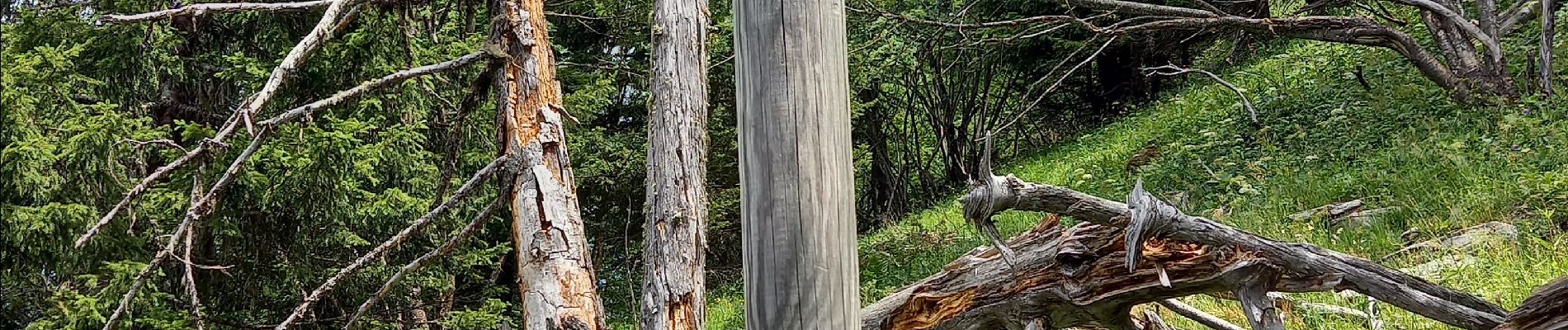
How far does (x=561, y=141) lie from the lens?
636 cm

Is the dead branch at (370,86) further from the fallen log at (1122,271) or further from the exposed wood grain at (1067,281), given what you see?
the fallen log at (1122,271)

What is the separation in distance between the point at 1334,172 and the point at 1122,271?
455 cm

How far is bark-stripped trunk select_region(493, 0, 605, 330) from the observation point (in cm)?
604

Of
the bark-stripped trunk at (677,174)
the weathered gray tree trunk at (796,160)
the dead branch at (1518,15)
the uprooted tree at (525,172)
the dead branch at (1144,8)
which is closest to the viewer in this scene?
the weathered gray tree trunk at (796,160)

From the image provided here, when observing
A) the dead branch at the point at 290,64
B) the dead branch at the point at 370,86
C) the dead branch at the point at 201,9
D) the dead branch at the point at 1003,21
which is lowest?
the dead branch at the point at 1003,21

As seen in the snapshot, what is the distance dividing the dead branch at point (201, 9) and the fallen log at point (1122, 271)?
376 cm

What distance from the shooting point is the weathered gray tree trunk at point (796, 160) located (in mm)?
2295

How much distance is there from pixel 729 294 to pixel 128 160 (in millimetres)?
5988

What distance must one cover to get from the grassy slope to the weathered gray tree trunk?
328 centimetres

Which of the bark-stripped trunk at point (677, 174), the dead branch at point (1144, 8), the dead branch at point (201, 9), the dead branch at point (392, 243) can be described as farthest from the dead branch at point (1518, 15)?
the dead branch at point (201, 9)

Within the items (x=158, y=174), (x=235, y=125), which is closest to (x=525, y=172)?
(x=235, y=125)

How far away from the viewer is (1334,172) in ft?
25.0

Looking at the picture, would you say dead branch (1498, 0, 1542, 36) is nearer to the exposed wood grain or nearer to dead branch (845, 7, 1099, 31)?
dead branch (845, 7, 1099, 31)

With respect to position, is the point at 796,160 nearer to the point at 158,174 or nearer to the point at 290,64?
the point at 290,64
